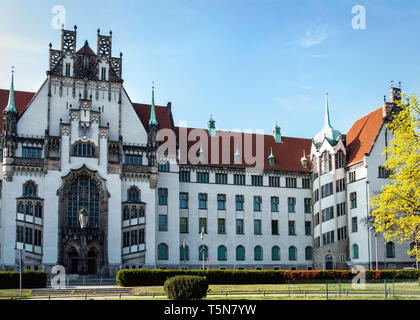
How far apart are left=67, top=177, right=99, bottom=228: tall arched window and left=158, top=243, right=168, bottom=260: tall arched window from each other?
8.56 metres

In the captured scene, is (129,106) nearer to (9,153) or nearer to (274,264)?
(9,153)

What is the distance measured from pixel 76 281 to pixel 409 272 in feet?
112

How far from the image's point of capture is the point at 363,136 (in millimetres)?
73250

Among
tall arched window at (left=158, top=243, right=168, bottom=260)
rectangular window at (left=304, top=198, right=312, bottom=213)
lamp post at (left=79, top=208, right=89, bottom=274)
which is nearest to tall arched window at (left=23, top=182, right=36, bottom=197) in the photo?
lamp post at (left=79, top=208, right=89, bottom=274)

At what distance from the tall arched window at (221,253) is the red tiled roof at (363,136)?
1919cm

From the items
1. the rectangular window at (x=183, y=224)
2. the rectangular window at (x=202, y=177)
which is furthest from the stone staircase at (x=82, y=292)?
the rectangular window at (x=202, y=177)

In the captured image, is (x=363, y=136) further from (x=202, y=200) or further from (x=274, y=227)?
(x=202, y=200)

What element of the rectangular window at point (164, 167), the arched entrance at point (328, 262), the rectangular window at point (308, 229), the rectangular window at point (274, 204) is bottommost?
the arched entrance at point (328, 262)

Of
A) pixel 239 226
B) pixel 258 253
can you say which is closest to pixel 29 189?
pixel 239 226

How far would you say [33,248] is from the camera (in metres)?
61.3

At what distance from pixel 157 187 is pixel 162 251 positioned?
7.61 m

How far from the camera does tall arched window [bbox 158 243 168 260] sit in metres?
68.9

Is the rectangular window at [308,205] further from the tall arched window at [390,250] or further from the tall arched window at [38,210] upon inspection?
the tall arched window at [38,210]

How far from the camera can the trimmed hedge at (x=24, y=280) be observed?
4916cm
